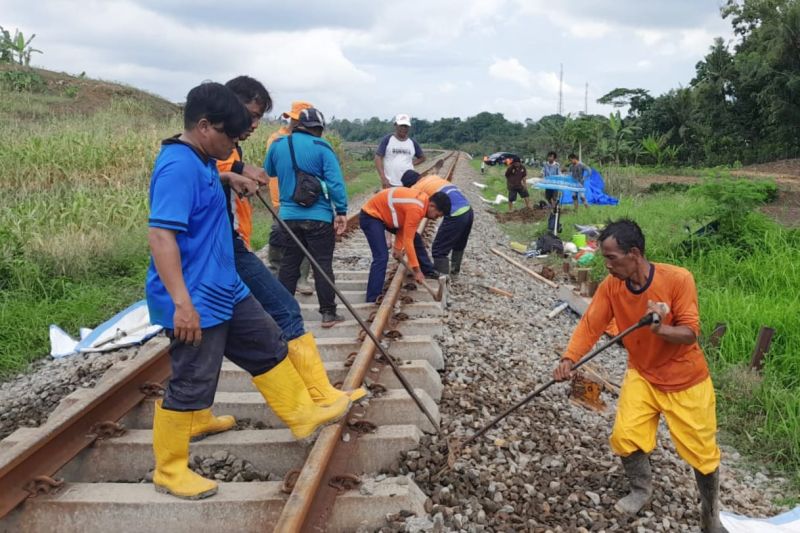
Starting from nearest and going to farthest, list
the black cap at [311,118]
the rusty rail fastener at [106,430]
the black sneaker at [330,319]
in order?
1. the rusty rail fastener at [106,430]
2. the black cap at [311,118]
3. the black sneaker at [330,319]

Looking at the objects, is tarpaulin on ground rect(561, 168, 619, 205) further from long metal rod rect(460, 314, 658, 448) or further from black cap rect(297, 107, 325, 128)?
long metal rod rect(460, 314, 658, 448)

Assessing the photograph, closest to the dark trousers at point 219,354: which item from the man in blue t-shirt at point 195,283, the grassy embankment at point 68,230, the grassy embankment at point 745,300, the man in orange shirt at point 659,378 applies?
the man in blue t-shirt at point 195,283

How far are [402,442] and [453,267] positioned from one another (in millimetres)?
4621

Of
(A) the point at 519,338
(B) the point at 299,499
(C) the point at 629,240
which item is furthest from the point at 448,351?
(B) the point at 299,499

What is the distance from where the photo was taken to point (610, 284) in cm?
343

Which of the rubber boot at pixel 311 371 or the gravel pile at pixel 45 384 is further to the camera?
the gravel pile at pixel 45 384

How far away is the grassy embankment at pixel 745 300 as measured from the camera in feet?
14.5

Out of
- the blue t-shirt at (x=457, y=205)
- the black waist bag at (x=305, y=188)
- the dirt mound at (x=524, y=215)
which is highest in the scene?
the black waist bag at (x=305, y=188)

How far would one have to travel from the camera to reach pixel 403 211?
5.96m

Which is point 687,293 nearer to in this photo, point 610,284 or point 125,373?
point 610,284

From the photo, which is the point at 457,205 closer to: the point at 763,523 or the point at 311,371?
the point at 311,371

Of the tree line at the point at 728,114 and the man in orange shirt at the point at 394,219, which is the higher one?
the tree line at the point at 728,114

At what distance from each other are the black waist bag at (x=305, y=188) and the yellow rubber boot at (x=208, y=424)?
1.99 metres

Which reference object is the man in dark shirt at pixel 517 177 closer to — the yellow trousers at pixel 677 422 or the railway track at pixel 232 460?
the railway track at pixel 232 460
